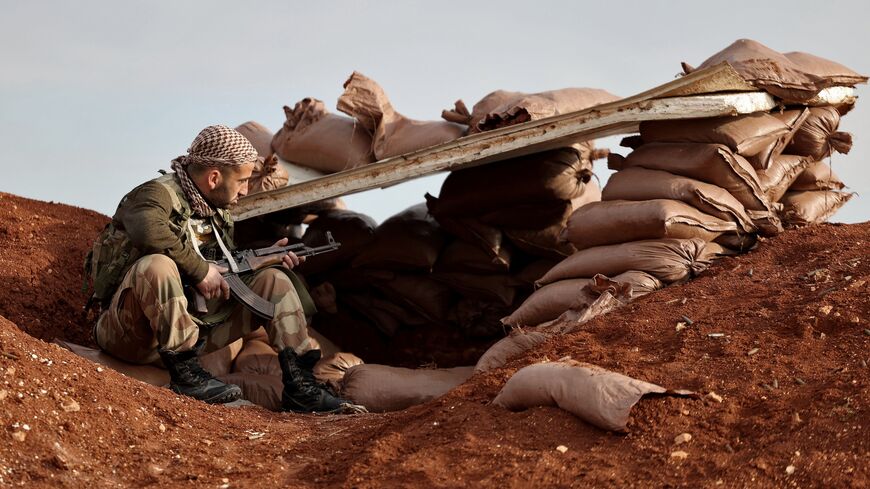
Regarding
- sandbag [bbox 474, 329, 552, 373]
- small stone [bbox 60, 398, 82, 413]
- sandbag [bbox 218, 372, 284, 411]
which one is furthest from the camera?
sandbag [bbox 218, 372, 284, 411]

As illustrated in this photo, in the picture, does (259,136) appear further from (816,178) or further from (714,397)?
(714,397)

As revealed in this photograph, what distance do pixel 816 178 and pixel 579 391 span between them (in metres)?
3.47

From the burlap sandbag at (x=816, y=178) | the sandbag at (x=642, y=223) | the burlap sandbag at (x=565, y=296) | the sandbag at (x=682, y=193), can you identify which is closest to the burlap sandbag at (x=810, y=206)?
the burlap sandbag at (x=816, y=178)

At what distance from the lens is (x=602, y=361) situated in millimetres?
3850

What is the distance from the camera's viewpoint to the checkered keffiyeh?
491 cm

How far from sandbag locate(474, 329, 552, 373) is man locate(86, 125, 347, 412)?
0.80m

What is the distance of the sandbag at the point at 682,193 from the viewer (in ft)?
17.5

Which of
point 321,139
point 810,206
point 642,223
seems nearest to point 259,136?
point 321,139

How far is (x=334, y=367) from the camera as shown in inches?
230

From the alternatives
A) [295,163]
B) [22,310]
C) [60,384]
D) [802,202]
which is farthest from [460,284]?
[60,384]

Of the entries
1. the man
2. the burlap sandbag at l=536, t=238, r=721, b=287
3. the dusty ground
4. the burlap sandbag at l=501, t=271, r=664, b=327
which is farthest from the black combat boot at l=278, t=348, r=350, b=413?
the burlap sandbag at l=536, t=238, r=721, b=287

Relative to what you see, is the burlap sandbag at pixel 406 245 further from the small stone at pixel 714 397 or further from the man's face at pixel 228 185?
the small stone at pixel 714 397

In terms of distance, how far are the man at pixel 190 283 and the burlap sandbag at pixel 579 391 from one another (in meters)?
1.61

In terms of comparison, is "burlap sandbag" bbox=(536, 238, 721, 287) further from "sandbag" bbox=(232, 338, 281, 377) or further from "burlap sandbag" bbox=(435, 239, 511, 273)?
"sandbag" bbox=(232, 338, 281, 377)
